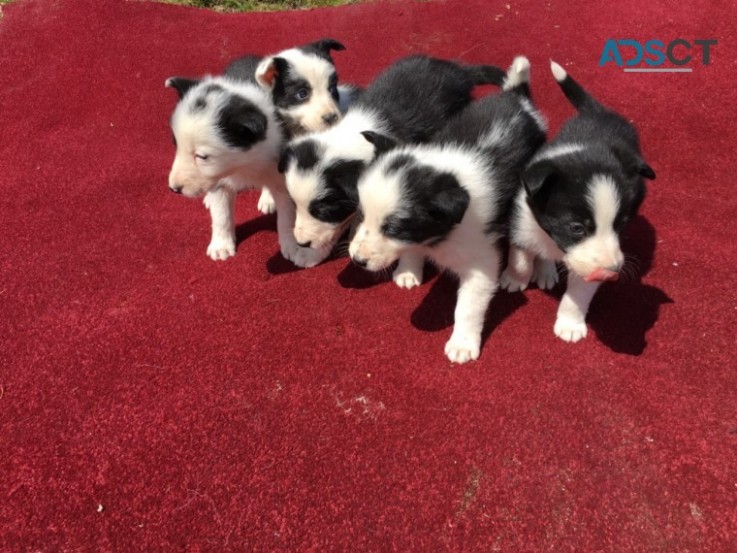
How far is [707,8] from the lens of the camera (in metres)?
5.73

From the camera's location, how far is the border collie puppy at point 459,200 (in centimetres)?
268

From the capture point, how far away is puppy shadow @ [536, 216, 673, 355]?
3206mm

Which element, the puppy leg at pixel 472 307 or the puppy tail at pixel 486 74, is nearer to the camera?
the puppy leg at pixel 472 307

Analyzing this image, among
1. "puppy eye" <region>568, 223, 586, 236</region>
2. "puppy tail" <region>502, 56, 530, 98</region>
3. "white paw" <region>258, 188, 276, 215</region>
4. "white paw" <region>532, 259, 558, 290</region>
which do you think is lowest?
"white paw" <region>258, 188, 276, 215</region>

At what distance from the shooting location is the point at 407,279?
12.0ft

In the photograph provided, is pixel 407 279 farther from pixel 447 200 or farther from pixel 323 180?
pixel 447 200

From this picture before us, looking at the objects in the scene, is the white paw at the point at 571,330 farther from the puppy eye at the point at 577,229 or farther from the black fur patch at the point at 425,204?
the black fur patch at the point at 425,204

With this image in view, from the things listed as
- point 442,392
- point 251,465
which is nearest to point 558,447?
point 442,392

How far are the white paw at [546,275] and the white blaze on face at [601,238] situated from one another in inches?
36.0

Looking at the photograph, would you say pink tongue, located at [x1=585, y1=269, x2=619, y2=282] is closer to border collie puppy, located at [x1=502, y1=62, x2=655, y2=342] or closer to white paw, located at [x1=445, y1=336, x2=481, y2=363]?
border collie puppy, located at [x1=502, y1=62, x2=655, y2=342]

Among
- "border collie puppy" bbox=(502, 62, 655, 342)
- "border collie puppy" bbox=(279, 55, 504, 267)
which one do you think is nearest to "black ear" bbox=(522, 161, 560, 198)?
"border collie puppy" bbox=(502, 62, 655, 342)

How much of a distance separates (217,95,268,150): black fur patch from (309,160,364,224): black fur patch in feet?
1.82

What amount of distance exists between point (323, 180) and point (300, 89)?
1.09 m

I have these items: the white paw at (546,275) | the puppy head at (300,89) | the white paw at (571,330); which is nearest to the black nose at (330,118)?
the puppy head at (300,89)
